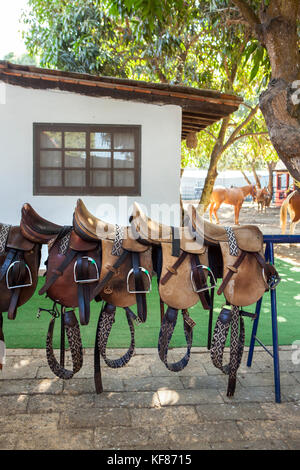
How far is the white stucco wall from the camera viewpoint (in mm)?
6387

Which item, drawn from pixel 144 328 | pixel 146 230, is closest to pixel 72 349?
pixel 146 230

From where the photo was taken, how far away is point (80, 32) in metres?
9.73

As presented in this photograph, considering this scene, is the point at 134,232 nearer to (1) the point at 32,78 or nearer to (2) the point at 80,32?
(1) the point at 32,78

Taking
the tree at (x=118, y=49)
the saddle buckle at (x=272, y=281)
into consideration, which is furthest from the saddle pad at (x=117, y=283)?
the tree at (x=118, y=49)

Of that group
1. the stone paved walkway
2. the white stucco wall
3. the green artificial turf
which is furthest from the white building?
the stone paved walkway

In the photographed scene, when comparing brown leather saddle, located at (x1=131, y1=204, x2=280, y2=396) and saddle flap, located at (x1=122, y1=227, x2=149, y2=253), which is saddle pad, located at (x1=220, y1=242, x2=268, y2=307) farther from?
saddle flap, located at (x1=122, y1=227, x2=149, y2=253)

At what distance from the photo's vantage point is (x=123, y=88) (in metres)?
5.99

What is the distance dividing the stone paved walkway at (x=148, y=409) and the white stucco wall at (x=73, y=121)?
354cm

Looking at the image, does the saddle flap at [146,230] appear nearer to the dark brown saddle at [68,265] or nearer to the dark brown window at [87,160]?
the dark brown saddle at [68,265]

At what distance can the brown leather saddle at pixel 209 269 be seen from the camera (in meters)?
2.49

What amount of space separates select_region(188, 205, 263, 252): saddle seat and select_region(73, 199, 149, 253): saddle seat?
0.36m

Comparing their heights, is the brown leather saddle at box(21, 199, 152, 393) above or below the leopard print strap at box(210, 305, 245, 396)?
above
